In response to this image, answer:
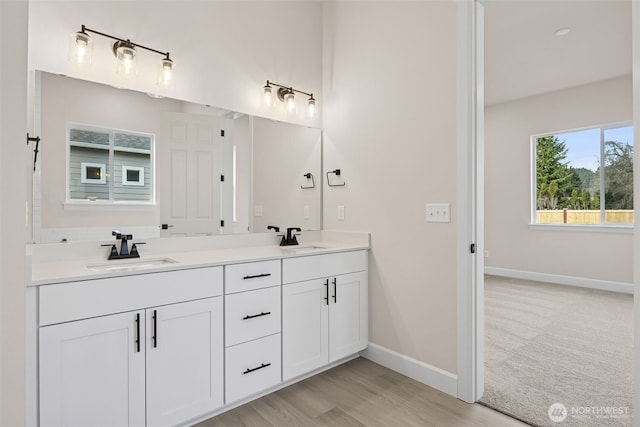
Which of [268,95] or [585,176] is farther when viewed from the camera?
[585,176]

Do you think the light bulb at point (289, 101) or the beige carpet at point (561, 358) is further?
the light bulb at point (289, 101)

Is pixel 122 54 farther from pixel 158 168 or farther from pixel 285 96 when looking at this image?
pixel 285 96

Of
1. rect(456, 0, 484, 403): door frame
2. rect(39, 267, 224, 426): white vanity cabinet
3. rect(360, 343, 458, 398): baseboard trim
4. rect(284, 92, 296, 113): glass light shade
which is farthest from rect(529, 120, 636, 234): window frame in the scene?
rect(39, 267, 224, 426): white vanity cabinet

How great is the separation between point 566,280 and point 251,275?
16.4ft

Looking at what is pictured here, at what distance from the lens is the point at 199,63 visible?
227 centimetres

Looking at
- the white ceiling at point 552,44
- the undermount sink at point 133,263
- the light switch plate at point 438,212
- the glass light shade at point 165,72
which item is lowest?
the undermount sink at point 133,263

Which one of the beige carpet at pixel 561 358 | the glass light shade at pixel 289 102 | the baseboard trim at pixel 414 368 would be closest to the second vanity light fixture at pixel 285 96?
the glass light shade at pixel 289 102

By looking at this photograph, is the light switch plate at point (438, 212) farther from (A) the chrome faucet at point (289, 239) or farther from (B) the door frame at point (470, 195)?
(A) the chrome faucet at point (289, 239)

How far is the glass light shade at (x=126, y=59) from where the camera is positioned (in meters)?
1.92

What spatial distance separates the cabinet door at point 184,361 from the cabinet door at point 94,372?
0.05 meters

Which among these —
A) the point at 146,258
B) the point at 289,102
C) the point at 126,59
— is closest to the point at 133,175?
the point at 146,258

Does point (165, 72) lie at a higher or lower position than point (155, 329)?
higher

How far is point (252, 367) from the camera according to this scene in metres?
1.88

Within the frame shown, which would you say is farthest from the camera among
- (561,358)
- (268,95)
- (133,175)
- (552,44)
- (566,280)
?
(566,280)
